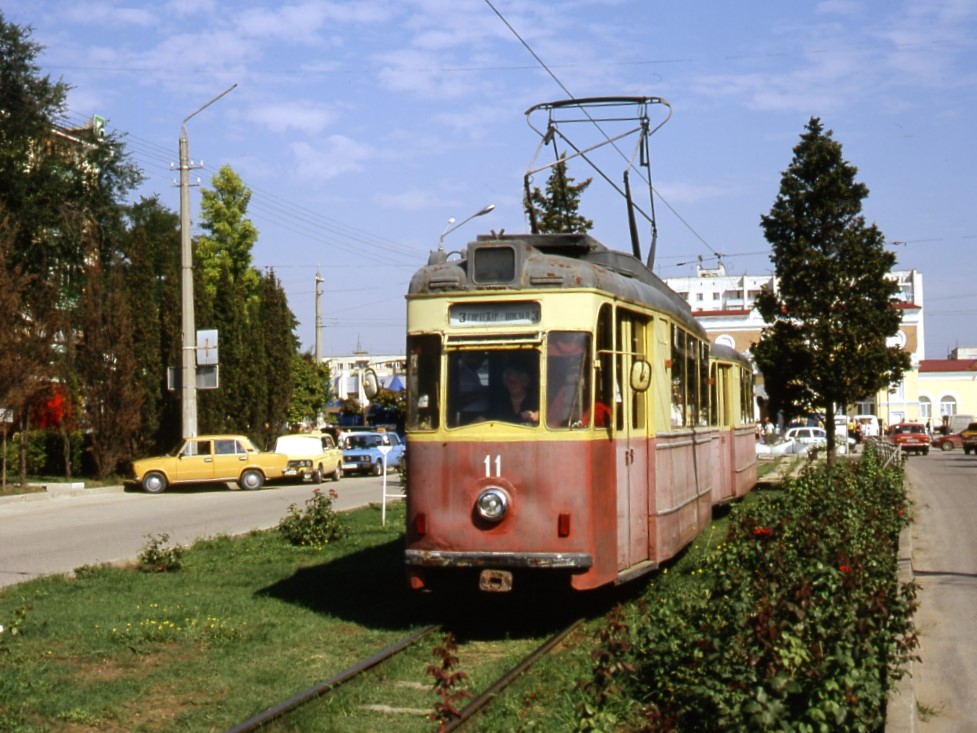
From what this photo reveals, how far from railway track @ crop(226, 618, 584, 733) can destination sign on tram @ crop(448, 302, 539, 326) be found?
8.16 ft

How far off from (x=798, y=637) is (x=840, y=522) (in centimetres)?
511

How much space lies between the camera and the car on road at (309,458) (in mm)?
39000

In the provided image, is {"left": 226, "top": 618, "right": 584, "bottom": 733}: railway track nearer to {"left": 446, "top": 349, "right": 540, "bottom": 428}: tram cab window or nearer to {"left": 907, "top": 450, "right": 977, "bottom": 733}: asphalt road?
{"left": 446, "top": 349, "right": 540, "bottom": 428}: tram cab window

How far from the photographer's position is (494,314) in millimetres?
11000

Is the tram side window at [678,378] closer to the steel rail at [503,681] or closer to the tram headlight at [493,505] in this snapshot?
the steel rail at [503,681]

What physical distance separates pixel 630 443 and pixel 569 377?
1.25 m

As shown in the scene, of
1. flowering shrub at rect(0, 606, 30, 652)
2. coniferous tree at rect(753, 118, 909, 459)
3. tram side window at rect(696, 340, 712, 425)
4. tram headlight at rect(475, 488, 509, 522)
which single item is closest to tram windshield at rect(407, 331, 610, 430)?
tram headlight at rect(475, 488, 509, 522)

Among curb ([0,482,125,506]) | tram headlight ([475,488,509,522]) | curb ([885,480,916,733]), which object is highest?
tram headlight ([475,488,509,522])

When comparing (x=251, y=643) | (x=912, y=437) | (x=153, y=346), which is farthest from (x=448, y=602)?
(x=912, y=437)

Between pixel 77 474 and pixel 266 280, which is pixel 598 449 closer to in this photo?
pixel 77 474

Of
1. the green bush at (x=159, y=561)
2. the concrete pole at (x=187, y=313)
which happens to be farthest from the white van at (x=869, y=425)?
the green bush at (x=159, y=561)

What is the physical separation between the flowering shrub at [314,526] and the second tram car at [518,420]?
23.7 feet

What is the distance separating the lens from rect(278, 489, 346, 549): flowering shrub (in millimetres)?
18266

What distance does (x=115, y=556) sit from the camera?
1803cm
